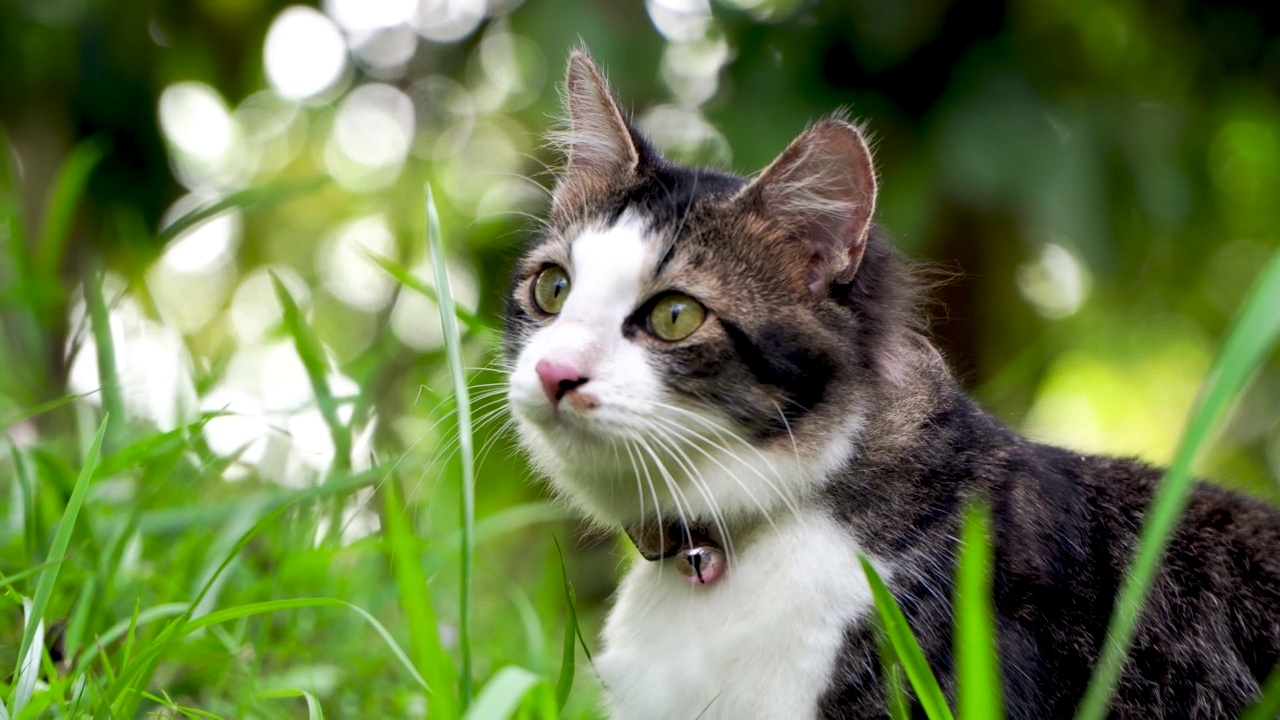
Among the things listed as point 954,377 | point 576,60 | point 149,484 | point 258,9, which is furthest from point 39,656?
point 258,9

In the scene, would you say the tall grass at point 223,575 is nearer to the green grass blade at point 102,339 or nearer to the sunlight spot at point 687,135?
the green grass blade at point 102,339

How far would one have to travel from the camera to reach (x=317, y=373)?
256 centimetres

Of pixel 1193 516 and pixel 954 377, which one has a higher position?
pixel 954 377

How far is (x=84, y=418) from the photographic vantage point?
9.46ft

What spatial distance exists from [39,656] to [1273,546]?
81.5 inches

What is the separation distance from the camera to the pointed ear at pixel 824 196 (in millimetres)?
1890

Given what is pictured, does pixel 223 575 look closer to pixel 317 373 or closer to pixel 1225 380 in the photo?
pixel 317 373

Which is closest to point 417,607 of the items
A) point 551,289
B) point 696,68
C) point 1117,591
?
point 551,289

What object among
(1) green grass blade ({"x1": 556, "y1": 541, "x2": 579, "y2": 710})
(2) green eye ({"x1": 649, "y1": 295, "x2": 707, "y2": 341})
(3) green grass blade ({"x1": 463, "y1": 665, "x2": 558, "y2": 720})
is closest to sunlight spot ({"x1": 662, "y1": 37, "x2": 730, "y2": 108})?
(2) green eye ({"x1": 649, "y1": 295, "x2": 707, "y2": 341})

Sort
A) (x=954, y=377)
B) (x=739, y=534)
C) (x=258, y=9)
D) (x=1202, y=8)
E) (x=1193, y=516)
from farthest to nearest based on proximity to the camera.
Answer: (x=258, y=9) → (x=1202, y=8) → (x=954, y=377) → (x=1193, y=516) → (x=739, y=534)

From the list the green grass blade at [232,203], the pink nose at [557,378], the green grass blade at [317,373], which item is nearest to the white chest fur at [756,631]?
the pink nose at [557,378]

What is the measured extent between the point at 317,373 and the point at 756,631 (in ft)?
4.41

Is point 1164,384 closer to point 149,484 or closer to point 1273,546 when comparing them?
point 1273,546

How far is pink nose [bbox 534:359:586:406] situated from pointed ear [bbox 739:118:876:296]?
0.50 meters
